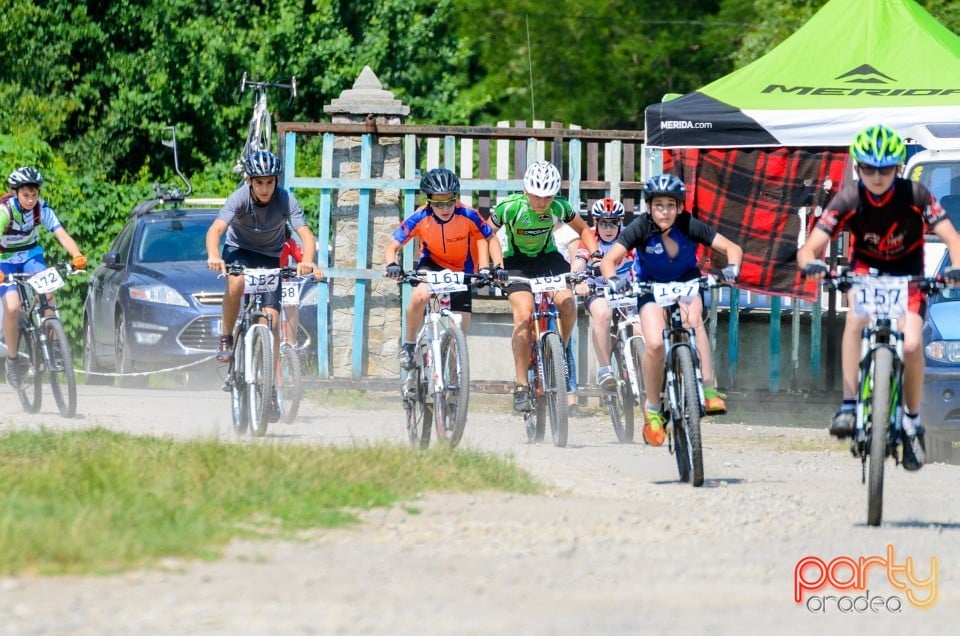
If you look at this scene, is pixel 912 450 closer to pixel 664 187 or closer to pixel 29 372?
pixel 664 187

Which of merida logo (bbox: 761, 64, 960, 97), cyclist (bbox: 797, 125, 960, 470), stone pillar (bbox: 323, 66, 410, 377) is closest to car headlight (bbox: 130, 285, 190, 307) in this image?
stone pillar (bbox: 323, 66, 410, 377)

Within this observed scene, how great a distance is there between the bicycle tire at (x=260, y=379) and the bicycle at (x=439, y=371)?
888 mm

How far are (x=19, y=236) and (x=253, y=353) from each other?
2825 millimetres

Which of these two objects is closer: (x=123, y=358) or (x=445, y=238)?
(x=445, y=238)

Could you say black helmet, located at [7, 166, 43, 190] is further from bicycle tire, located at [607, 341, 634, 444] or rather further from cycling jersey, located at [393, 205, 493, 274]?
bicycle tire, located at [607, 341, 634, 444]

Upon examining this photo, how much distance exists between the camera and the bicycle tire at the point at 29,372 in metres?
13.0

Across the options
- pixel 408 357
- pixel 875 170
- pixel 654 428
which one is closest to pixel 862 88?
pixel 408 357

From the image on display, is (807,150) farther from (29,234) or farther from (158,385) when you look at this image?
(158,385)

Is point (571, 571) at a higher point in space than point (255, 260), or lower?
lower

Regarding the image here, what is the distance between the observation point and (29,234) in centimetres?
1299

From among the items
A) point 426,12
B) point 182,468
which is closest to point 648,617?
point 182,468

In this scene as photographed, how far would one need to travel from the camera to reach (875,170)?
26.7 feet

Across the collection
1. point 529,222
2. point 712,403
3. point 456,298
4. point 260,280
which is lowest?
point 712,403

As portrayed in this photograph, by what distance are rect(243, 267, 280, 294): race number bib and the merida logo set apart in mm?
4705
